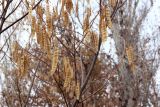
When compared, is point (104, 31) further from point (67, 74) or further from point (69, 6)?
point (69, 6)

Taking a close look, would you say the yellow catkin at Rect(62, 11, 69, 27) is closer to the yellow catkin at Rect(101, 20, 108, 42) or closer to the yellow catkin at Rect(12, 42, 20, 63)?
the yellow catkin at Rect(12, 42, 20, 63)

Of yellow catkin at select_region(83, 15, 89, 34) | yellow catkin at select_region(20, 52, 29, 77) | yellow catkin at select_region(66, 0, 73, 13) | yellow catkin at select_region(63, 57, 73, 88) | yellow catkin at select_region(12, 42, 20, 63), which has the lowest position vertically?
yellow catkin at select_region(63, 57, 73, 88)

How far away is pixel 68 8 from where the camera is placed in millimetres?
2910

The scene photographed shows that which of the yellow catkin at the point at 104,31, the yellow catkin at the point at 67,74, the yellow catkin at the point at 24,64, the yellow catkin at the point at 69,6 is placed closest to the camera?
the yellow catkin at the point at 104,31

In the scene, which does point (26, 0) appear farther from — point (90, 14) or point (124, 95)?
point (124, 95)

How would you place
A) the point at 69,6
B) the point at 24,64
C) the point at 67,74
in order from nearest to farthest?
the point at 67,74, the point at 24,64, the point at 69,6

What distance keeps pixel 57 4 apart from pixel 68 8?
0.10 m

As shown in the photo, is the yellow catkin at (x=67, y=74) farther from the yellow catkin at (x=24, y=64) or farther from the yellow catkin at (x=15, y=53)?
the yellow catkin at (x=15, y=53)

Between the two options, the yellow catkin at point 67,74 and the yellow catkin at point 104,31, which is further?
the yellow catkin at point 67,74

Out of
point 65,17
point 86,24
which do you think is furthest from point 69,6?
point 86,24

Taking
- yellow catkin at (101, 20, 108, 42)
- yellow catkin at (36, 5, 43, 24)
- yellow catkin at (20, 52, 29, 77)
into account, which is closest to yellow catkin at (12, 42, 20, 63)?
yellow catkin at (20, 52, 29, 77)

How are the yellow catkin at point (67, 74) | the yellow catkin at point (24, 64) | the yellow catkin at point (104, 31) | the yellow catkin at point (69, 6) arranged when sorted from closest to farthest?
the yellow catkin at point (104, 31)
the yellow catkin at point (67, 74)
the yellow catkin at point (24, 64)
the yellow catkin at point (69, 6)

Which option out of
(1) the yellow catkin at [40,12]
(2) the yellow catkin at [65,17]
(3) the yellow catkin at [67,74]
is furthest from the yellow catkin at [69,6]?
(3) the yellow catkin at [67,74]

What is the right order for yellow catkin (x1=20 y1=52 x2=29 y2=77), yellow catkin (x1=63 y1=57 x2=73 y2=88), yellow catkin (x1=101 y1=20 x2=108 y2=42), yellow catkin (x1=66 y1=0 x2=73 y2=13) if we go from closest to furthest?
yellow catkin (x1=101 y1=20 x2=108 y2=42) → yellow catkin (x1=63 y1=57 x2=73 y2=88) → yellow catkin (x1=20 y1=52 x2=29 y2=77) → yellow catkin (x1=66 y1=0 x2=73 y2=13)
